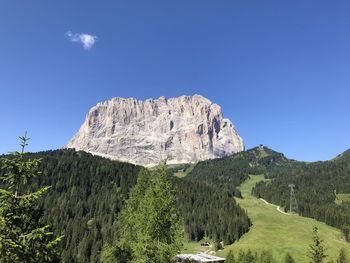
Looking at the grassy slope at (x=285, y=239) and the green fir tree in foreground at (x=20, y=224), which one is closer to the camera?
the green fir tree in foreground at (x=20, y=224)

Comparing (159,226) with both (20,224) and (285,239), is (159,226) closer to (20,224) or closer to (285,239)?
(20,224)

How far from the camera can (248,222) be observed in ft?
633

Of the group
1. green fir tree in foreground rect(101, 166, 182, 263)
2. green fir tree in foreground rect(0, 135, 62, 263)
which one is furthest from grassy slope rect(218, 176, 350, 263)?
green fir tree in foreground rect(0, 135, 62, 263)

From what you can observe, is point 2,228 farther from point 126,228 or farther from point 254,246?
point 254,246

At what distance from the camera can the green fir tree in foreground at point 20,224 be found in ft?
64.7

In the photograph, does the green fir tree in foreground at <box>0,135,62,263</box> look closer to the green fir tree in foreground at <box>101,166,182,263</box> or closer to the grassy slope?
the green fir tree in foreground at <box>101,166,182,263</box>

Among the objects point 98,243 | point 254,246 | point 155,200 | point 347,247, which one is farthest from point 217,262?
point 155,200

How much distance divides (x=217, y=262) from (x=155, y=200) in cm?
9469

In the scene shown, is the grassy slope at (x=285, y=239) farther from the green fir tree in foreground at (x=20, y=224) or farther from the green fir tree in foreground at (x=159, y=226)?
the green fir tree in foreground at (x=20, y=224)

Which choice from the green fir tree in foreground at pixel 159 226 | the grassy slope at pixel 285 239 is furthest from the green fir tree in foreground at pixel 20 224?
the grassy slope at pixel 285 239

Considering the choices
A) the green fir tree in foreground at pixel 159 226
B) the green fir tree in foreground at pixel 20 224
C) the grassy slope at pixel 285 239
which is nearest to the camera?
the green fir tree in foreground at pixel 20 224

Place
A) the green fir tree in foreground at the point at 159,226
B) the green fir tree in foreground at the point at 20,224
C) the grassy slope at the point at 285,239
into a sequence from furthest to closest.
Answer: the grassy slope at the point at 285,239, the green fir tree in foreground at the point at 159,226, the green fir tree in foreground at the point at 20,224

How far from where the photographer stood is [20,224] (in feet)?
68.8

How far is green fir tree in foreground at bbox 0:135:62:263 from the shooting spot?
1972 centimetres
